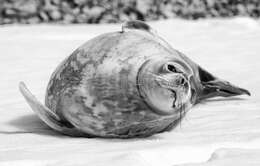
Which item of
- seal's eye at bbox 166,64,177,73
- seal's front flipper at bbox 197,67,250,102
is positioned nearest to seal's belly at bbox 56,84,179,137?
seal's eye at bbox 166,64,177,73

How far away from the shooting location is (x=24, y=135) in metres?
2.70

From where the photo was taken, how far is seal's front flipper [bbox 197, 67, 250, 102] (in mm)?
3344

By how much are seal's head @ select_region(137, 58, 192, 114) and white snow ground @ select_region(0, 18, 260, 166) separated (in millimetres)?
148

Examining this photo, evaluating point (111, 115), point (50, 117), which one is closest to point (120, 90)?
point (111, 115)

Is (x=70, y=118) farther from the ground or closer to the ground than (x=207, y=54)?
farther from the ground

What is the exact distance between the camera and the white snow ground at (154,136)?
220 cm

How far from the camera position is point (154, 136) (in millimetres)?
2623

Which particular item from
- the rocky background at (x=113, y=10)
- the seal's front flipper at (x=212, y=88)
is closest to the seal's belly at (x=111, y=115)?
the seal's front flipper at (x=212, y=88)

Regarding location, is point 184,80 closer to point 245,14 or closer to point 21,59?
point 21,59

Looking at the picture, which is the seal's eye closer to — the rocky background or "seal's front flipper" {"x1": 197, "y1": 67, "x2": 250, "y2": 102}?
"seal's front flipper" {"x1": 197, "y1": 67, "x2": 250, "y2": 102}

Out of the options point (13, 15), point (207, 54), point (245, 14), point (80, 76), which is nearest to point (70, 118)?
point (80, 76)

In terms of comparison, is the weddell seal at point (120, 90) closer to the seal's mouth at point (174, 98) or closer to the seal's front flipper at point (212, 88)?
the seal's mouth at point (174, 98)

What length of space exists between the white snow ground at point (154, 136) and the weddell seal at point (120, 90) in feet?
0.22

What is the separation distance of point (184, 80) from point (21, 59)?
277 cm
